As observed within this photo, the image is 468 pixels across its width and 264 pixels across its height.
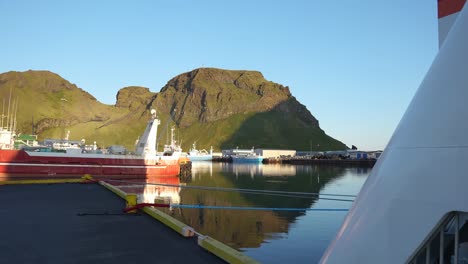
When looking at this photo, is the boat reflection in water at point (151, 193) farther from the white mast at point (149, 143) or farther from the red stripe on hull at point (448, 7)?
the red stripe on hull at point (448, 7)

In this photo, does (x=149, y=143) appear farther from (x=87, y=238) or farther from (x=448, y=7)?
(x=448, y=7)

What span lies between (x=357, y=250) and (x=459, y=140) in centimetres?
128

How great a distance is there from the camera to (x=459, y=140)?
115 inches

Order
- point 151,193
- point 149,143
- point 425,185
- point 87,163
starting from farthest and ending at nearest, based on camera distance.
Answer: point 149,143, point 87,163, point 151,193, point 425,185

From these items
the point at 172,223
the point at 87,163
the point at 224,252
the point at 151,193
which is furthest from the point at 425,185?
the point at 87,163

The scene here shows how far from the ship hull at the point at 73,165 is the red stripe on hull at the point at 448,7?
50508 millimetres

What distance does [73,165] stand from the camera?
49.9 meters

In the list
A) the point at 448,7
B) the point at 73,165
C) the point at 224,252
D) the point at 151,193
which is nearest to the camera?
the point at 448,7

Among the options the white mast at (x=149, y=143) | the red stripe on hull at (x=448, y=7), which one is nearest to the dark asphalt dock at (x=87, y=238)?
the red stripe on hull at (x=448, y=7)

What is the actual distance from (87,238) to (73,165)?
44498 millimetres

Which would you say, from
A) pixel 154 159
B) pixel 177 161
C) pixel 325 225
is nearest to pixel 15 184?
pixel 325 225

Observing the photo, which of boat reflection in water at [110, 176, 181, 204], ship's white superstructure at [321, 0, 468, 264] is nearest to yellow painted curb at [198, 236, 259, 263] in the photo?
ship's white superstructure at [321, 0, 468, 264]

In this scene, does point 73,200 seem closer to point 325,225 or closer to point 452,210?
point 325,225

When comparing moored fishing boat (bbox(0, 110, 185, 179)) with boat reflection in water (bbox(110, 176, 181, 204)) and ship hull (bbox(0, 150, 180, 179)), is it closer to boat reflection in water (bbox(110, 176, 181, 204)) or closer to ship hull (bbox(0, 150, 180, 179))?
ship hull (bbox(0, 150, 180, 179))
